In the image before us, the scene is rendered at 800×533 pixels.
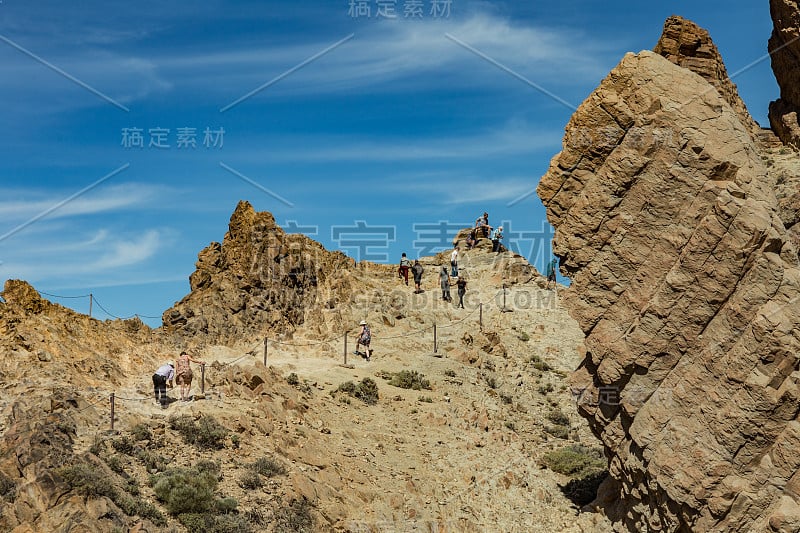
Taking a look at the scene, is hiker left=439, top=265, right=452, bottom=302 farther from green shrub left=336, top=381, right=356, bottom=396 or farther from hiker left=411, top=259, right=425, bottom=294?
green shrub left=336, top=381, right=356, bottom=396

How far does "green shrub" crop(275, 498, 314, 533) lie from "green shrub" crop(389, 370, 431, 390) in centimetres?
905

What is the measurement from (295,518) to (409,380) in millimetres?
10149

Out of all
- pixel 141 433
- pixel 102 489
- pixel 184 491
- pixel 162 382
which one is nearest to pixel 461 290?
pixel 162 382

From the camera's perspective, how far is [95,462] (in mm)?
15719

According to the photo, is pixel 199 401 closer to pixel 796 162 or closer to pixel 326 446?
pixel 326 446

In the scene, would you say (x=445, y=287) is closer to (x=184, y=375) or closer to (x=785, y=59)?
(x=785, y=59)

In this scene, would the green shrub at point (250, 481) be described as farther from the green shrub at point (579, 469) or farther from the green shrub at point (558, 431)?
the green shrub at point (558, 431)

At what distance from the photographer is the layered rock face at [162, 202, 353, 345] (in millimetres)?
31641

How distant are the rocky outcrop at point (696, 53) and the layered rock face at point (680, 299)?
5271mm

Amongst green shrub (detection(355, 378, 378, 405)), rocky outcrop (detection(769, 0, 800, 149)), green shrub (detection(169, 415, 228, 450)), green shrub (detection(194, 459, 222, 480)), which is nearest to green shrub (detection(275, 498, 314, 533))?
green shrub (detection(194, 459, 222, 480))

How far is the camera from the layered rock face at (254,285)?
31641 mm

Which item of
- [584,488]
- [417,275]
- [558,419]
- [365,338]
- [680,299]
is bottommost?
[584,488]

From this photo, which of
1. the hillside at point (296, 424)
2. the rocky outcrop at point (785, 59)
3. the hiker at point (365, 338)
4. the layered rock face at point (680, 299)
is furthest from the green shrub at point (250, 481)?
the rocky outcrop at point (785, 59)

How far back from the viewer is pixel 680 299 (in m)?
15.3
